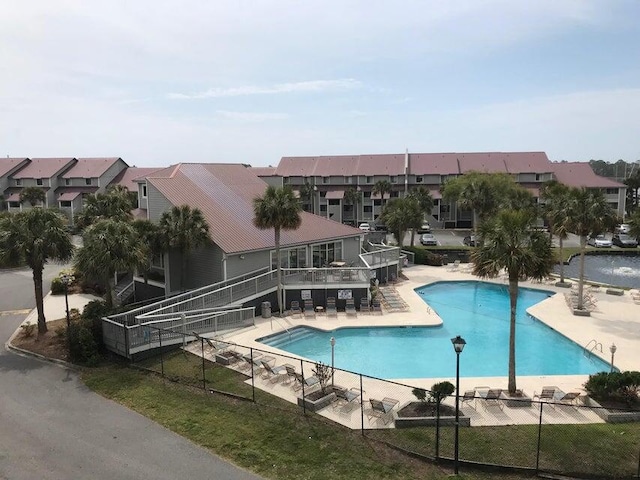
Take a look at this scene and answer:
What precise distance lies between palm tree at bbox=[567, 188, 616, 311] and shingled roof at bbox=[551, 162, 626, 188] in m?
47.7

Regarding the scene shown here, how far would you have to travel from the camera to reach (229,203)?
33.9 meters

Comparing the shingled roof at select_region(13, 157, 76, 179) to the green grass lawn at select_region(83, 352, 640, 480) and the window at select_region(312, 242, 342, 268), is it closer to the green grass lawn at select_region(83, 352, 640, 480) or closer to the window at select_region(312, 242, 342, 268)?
the window at select_region(312, 242, 342, 268)

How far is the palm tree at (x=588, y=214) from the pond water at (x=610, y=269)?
1276cm

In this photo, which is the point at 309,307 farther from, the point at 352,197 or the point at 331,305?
the point at 352,197

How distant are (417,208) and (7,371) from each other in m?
34.7

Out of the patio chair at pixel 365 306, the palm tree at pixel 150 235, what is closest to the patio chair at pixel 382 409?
the patio chair at pixel 365 306

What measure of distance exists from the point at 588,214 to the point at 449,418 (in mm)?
19571

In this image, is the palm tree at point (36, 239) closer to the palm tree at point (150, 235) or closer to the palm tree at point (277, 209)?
the palm tree at point (150, 235)

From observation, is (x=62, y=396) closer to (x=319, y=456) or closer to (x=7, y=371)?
(x=7, y=371)

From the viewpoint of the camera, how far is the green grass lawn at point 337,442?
12883 millimetres

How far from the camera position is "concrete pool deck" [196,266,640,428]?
52.7ft


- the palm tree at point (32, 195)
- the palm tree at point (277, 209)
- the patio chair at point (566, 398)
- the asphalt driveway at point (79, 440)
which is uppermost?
the palm tree at point (32, 195)

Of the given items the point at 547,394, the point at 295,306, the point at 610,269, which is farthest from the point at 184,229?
the point at 610,269

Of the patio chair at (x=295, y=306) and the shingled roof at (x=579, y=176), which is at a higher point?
the shingled roof at (x=579, y=176)
